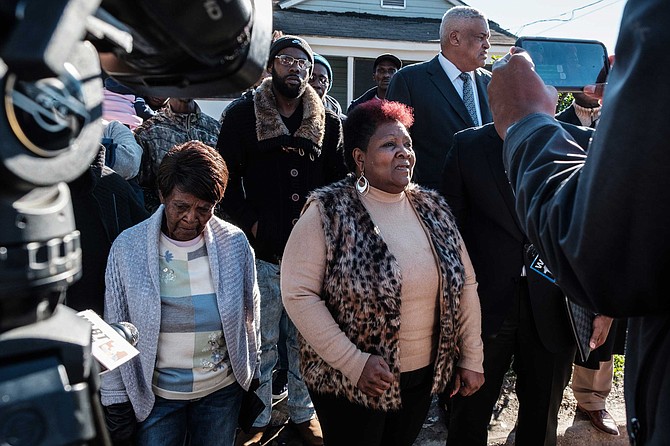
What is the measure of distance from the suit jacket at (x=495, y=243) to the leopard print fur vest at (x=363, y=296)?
530mm

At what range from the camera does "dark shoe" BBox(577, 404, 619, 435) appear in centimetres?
412

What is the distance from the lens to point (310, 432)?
3830 millimetres

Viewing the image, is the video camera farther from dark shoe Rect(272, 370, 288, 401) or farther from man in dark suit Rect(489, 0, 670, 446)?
dark shoe Rect(272, 370, 288, 401)

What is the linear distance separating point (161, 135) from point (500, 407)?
10.0 ft

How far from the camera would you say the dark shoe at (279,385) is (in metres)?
4.32

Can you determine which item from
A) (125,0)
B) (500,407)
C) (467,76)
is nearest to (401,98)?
(467,76)

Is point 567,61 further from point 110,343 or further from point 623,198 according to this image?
point 110,343

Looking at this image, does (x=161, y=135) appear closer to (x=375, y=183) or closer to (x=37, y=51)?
(x=375, y=183)

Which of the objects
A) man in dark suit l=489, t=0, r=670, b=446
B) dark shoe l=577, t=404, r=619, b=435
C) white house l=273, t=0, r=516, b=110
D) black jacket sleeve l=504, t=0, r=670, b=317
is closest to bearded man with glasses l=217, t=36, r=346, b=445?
dark shoe l=577, t=404, r=619, b=435

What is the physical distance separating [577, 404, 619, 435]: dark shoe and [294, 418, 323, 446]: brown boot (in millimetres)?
1878

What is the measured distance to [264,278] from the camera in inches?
155

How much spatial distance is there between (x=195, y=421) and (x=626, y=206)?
7.27 ft

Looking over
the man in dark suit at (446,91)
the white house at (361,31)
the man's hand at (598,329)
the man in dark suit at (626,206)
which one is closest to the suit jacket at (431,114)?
the man in dark suit at (446,91)

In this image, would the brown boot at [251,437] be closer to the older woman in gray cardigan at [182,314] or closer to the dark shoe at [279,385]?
the dark shoe at [279,385]
